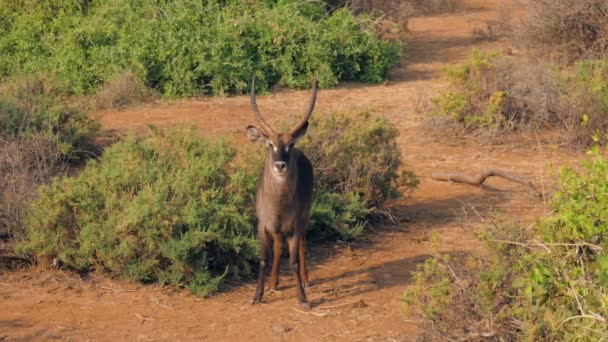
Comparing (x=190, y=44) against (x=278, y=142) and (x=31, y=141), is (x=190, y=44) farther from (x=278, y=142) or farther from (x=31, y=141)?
(x=278, y=142)

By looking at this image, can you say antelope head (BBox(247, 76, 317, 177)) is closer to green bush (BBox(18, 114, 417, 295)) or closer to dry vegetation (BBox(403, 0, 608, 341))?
green bush (BBox(18, 114, 417, 295))

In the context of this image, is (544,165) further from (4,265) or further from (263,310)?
(4,265)

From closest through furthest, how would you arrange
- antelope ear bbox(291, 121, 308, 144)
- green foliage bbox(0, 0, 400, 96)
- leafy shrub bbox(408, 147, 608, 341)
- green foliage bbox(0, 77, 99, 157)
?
1. leafy shrub bbox(408, 147, 608, 341)
2. antelope ear bbox(291, 121, 308, 144)
3. green foliage bbox(0, 77, 99, 157)
4. green foliage bbox(0, 0, 400, 96)

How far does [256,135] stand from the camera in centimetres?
763

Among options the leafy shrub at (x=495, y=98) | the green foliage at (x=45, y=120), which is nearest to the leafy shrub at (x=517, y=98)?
the leafy shrub at (x=495, y=98)

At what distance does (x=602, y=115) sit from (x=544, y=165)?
1147 mm

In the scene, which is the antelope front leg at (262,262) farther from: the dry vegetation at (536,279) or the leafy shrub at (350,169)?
the dry vegetation at (536,279)

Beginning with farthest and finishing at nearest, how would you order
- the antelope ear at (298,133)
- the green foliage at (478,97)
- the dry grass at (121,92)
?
the dry grass at (121,92) < the green foliage at (478,97) < the antelope ear at (298,133)

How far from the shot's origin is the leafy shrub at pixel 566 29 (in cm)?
1560

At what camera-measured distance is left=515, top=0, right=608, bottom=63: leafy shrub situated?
15.6 m

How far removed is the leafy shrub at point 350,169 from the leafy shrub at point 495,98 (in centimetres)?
310

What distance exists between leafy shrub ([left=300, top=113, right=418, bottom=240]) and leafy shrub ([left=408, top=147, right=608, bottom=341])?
250cm

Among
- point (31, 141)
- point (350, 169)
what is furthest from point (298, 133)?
point (31, 141)

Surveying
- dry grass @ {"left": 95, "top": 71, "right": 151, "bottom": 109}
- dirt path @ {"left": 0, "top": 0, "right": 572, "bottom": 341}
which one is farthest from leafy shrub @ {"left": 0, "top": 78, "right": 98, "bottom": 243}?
dry grass @ {"left": 95, "top": 71, "right": 151, "bottom": 109}
